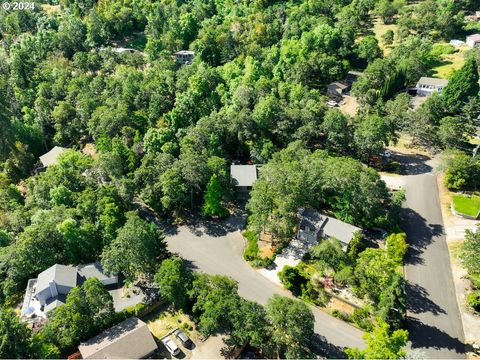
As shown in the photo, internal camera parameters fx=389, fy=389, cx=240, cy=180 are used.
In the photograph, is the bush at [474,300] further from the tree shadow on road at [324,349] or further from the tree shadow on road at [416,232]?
the tree shadow on road at [324,349]

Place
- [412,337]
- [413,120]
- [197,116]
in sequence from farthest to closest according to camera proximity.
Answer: [197,116]
[413,120]
[412,337]

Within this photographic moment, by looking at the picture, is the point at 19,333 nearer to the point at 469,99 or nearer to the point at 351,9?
the point at 469,99

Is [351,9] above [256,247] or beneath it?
above

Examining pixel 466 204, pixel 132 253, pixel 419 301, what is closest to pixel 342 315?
pixel 419 301

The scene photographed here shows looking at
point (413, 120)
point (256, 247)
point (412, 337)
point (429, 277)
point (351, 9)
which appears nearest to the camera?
point (412, 337)

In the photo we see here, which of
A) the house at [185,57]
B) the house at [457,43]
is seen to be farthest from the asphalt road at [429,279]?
the house at [185,57]

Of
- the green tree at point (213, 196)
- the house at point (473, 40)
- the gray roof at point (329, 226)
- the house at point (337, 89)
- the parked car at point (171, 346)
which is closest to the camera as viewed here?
the parked car at point (171, 346)

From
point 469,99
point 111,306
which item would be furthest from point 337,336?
point 469,99

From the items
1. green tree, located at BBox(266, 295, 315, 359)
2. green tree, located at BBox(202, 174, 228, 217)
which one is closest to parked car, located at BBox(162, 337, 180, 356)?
green tree, located at BBox(266, 295, 315, 359)
